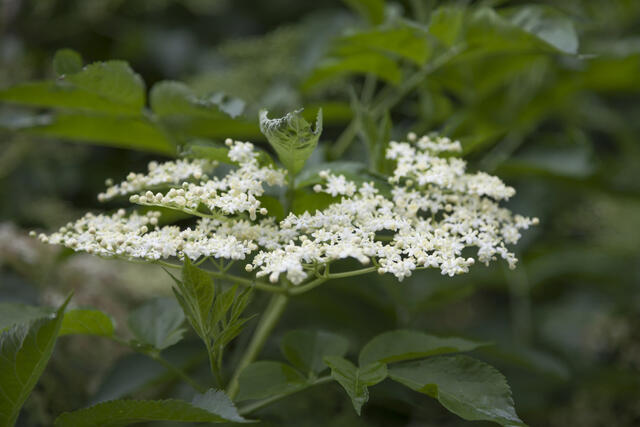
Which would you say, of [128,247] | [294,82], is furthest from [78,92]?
[294,82]

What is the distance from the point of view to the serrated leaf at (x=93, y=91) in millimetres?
847

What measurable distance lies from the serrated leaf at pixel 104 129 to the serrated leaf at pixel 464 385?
625 millimetres

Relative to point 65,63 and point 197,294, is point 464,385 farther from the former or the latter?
point 65,63

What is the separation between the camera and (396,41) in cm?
102

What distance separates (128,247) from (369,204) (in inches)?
11.8

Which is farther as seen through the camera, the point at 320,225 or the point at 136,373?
the point at 136,373

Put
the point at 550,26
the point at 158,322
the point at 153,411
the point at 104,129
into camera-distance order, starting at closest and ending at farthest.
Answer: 1. the point at 153,411
2. the point at 158,322
3. the point at 550,26
4. the point at 104,129

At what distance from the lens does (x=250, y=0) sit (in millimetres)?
2004

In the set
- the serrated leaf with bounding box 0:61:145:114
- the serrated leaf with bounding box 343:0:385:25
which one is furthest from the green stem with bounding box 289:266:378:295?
the serrated leaf with bounding box 343:0:385:25

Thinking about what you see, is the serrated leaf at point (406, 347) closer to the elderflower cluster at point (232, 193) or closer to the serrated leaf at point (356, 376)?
the serrated leaf at point (356, 376)

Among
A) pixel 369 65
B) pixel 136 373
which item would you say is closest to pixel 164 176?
pixel 136 373

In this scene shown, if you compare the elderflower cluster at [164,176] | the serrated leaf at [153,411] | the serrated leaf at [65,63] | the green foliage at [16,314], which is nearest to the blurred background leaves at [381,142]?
the serrated leaf at [65,63]

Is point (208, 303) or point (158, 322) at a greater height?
point (208, 303)

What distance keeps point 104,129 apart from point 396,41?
582 mm
